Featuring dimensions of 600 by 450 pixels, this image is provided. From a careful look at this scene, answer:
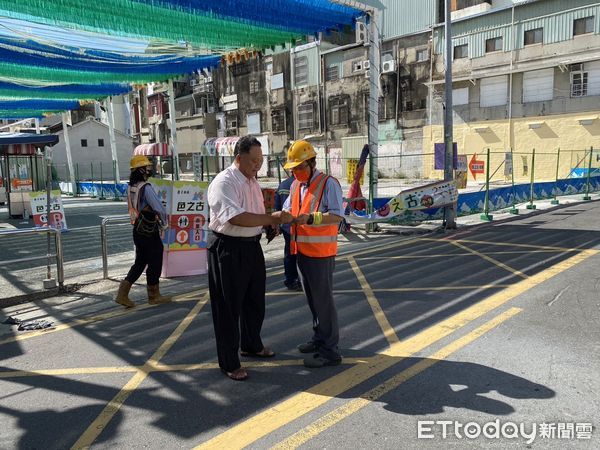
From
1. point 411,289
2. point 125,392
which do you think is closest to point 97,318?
point 125,392

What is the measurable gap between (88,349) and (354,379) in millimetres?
2757

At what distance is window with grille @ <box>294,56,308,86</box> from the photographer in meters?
44.3

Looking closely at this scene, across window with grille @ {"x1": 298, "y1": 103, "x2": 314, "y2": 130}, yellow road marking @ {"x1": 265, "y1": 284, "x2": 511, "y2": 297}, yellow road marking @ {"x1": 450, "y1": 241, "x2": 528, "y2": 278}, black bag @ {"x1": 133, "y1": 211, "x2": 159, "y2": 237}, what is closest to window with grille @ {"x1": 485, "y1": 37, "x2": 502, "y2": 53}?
window with grille @ {"x1": 298, "y1": 103, "x2": 314, "y2": 130}

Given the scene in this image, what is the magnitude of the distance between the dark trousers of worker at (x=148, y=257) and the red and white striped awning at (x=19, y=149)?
1376 cm

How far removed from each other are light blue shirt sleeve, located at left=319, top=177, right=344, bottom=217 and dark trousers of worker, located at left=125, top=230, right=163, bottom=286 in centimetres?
302

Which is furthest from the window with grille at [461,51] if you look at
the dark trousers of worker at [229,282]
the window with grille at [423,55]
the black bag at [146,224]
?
the dark trousers of worker at [229,282]

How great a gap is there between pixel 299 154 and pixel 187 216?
14.0 ft

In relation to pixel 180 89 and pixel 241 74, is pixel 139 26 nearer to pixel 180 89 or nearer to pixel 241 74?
pixel 241 74

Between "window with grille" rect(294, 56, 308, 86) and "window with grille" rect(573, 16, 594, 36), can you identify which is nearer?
"window with grille" rect(573, 16, 594, 36)

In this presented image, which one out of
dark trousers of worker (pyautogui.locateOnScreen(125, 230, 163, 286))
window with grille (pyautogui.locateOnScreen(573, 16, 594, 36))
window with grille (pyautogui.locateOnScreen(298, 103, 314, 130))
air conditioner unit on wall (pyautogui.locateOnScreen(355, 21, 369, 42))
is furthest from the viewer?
window with grille (pyautogui.locateOnScreen(298, 103, 314, 130))

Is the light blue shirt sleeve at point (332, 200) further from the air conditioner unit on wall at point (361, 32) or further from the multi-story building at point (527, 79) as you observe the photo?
the multi-story building at point (527, 79)

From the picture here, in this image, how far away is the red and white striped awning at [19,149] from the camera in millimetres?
16875

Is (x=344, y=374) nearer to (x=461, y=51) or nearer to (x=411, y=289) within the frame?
(x=411, y=289)

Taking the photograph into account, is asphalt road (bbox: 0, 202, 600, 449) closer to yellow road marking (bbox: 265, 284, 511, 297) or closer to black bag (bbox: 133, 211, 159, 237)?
yellow road marking (bbox: 265, 284, 511, 297)
